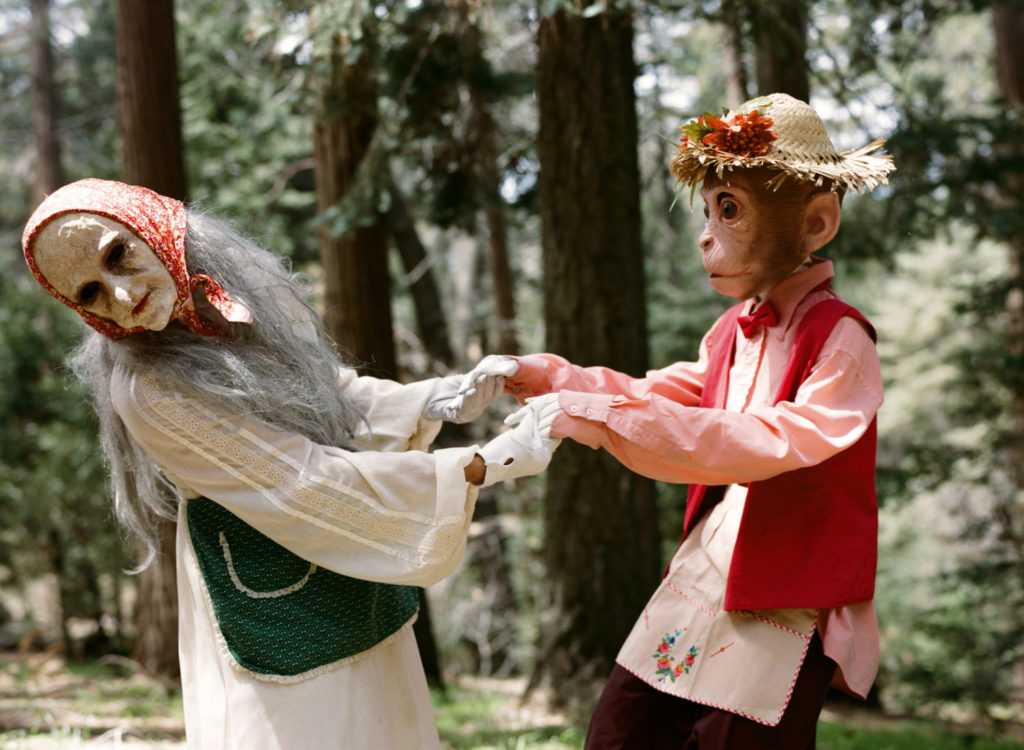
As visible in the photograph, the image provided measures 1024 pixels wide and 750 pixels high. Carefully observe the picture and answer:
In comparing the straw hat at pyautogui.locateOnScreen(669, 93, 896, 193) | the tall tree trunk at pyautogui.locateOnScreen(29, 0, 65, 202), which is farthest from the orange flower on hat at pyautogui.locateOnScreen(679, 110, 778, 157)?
the tall tree trunk at pyautogui.locateOnScreen(29, 0, 65, 202)

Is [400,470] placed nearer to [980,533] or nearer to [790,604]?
[790,604]

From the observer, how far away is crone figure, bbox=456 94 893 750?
2.20 metres

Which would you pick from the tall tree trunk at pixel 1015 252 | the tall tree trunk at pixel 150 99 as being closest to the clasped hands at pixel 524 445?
the tall tree trunk at pixel 150 99

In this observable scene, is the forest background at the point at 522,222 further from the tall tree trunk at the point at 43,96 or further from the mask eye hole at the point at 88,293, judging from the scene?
the mask eye hole at the point at 88,293

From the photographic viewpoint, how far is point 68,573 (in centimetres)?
948

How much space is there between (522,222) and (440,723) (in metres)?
5.58

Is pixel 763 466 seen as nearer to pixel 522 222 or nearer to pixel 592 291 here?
pixel 592 291

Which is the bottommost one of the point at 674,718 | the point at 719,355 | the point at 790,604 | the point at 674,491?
the point at 674,491

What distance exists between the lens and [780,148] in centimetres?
237

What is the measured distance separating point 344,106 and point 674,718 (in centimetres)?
427

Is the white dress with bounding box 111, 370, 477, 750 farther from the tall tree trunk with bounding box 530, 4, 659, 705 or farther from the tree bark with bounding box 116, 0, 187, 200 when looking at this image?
the tree bark with bounding box 116, 0, 187, 200

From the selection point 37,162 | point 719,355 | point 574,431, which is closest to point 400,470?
point 574,431

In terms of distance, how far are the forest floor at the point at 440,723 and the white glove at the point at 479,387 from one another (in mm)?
2314

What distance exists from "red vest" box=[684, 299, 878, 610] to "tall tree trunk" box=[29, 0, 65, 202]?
1425 cm
